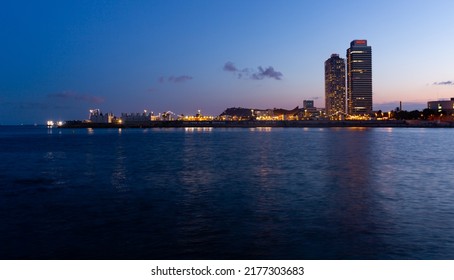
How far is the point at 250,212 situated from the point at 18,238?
10.1 m

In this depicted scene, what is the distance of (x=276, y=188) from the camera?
90.0ft

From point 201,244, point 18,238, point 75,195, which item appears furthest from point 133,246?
point 75,195

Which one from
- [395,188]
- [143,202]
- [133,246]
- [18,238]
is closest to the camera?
[133,246]

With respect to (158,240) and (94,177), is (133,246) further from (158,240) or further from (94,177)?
(94,177)

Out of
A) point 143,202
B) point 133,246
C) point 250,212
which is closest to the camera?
point 133,246

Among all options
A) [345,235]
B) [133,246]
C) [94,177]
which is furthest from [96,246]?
[94,177]

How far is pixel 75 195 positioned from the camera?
81.9 ft
